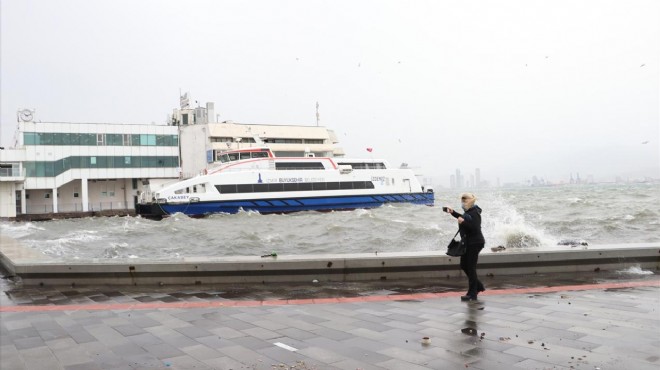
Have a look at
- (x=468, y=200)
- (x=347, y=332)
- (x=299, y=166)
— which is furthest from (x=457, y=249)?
(x=299, y=166)

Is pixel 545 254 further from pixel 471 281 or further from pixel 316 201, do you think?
pixel 316 201

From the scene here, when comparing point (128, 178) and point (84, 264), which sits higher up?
point (128, 178)

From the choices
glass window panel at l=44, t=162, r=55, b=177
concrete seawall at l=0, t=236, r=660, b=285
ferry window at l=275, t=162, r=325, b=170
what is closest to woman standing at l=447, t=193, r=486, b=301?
concrete seawall at l=0, t=236, r=660, b=285

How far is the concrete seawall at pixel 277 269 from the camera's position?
24.3 ft

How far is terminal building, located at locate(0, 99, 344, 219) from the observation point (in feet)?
142

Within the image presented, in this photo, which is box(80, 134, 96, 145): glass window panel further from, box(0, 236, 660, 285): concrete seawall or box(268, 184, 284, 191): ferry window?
box(0, 236, 660, 285): concrete seawall

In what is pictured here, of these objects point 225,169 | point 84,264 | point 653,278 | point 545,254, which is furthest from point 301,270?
point 225,169

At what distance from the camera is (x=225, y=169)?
35844 millimetres

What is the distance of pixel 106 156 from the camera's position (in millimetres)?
47188

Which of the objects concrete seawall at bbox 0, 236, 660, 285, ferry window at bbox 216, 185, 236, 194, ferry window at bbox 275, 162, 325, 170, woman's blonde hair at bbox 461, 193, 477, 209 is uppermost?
ferry window at bbox 275, 162, 325, 170

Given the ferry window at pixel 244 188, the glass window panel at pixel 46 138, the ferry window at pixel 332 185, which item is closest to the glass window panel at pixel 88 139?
the glass window panel at pixel 46 138

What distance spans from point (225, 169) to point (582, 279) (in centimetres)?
3078

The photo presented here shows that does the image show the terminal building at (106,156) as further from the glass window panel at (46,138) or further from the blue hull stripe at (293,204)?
the blue hull stripe at (293,204)

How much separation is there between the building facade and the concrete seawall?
130 feet
